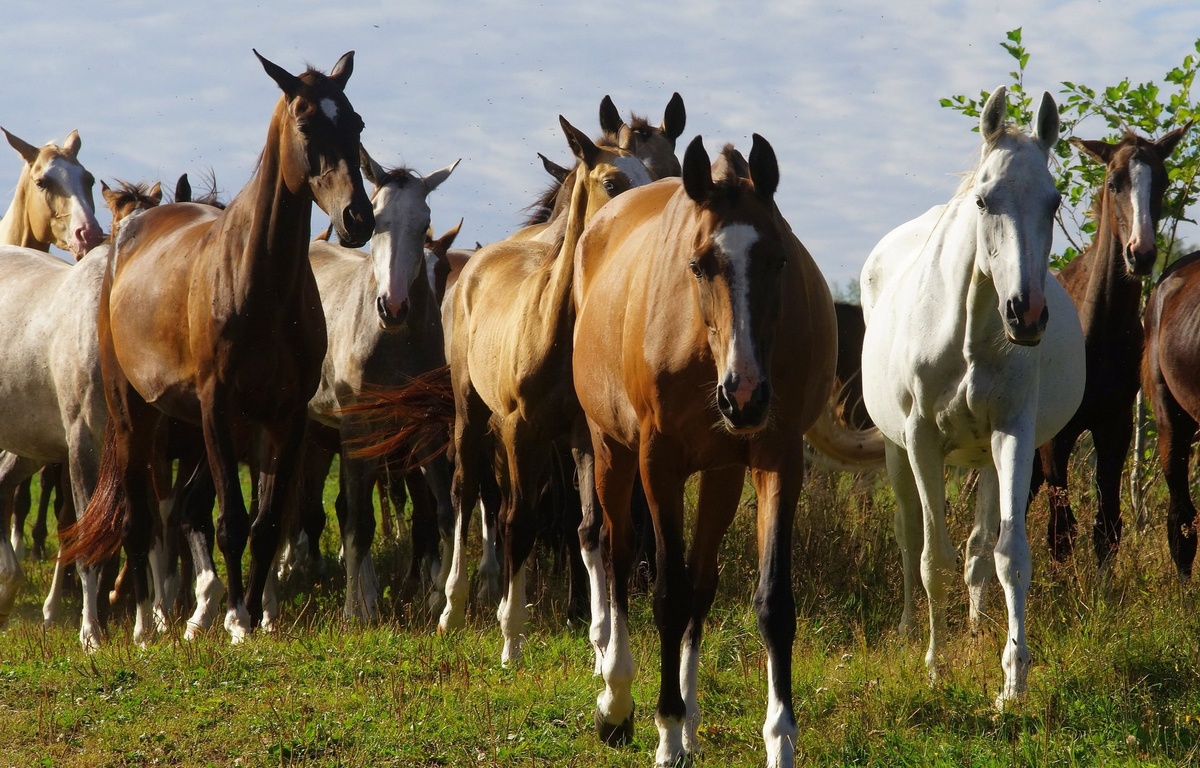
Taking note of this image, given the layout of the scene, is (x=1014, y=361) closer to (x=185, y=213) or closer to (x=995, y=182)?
(x=995, y=182)

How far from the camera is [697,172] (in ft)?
13.7

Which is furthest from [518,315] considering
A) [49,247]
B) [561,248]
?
[49,247]

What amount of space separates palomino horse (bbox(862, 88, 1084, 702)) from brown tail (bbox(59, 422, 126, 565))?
432 centimetres

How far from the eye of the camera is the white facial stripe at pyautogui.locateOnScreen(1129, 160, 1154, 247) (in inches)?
270

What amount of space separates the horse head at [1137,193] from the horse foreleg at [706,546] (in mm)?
3276

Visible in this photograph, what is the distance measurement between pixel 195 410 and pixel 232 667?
174cm

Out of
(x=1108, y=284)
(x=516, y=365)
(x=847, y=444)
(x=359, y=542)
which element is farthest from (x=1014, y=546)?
(x=359, y=542)

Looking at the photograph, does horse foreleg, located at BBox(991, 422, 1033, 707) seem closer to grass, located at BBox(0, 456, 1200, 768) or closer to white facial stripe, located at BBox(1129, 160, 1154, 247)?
grass, located at BBox(0, 456, 1200, 768)

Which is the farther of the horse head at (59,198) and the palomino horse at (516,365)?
the horse head at (59,198)

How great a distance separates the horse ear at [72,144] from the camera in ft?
36.3

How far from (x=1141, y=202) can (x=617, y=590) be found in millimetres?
3927

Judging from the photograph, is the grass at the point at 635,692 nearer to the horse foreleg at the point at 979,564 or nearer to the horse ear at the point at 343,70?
the horse foreleg at the point at 979,564

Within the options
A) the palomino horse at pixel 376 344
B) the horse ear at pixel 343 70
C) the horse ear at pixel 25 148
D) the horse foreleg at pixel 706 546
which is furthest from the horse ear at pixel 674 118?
the horse ear at pixel 25 148

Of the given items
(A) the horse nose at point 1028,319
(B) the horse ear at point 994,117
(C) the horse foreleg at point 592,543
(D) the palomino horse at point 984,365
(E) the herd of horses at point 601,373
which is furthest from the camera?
(C) the horse foreleg at point 592,543
